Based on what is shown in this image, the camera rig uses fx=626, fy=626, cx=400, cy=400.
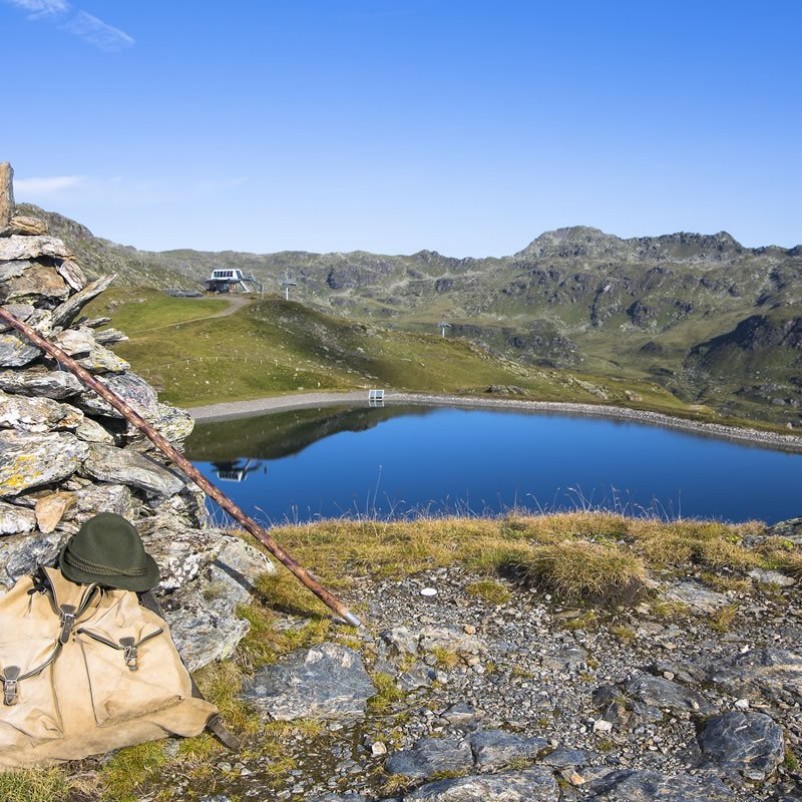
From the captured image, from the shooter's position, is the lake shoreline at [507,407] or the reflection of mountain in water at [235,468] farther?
the lake shoreline at [507,407]

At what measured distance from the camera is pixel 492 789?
7.63 meters

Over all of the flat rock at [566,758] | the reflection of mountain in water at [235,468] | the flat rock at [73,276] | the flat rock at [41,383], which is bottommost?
the reflection of mountain in water at [235,468]

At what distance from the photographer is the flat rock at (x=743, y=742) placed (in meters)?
8.31

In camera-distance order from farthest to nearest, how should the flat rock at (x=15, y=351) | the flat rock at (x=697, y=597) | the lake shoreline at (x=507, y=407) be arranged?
1. the lake shoreline at (x=507, y=407)
2. the flat rock at (x=697, y=597)
3. the flat rock at (x=15, y=351)

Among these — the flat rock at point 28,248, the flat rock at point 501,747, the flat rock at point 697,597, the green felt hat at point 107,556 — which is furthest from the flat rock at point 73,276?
the flat rock at point 697,597

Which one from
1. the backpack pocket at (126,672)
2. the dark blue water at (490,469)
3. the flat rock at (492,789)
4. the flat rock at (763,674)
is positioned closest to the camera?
the backpack pocket at (126,672)

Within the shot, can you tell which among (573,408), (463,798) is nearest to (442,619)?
(463,798)

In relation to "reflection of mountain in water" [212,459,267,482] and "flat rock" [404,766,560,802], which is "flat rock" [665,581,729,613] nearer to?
"flat rock" [404,766,560,802]

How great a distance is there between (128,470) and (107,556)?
5.98 metres

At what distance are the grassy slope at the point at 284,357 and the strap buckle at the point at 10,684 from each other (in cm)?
8124

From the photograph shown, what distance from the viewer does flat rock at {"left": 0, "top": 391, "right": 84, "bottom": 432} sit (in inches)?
482

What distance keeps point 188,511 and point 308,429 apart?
64.0 metres

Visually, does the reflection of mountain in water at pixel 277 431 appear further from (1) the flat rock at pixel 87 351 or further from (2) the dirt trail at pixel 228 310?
(2) the dirt trail at pixel 228 310

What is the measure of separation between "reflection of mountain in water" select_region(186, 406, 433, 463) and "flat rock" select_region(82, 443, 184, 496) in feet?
162
